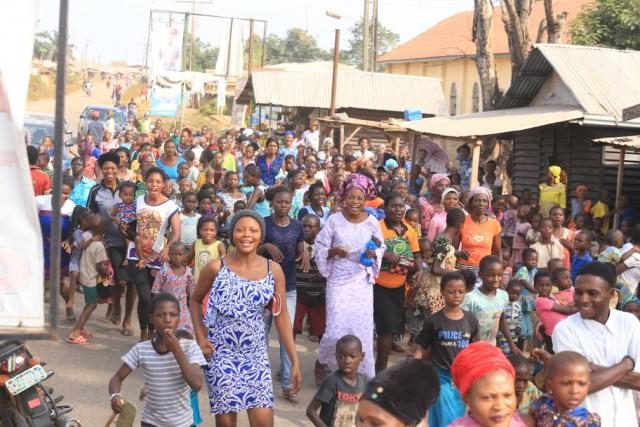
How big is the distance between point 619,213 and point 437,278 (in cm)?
543

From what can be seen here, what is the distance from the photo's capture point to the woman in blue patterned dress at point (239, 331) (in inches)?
217

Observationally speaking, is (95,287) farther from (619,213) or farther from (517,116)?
(517,116)

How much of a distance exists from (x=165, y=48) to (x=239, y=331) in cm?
3295

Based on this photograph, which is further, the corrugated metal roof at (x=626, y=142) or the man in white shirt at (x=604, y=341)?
the corrugated metal roof at (x=626, y=142)

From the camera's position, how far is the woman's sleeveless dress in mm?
5500

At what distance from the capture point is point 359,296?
784cm

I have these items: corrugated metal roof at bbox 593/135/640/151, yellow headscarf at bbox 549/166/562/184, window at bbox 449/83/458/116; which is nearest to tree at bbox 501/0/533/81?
yellow headscarf at bbox 549/166/562/184

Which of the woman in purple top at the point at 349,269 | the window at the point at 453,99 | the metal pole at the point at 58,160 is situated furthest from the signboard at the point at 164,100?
the metal pole at the point at 58,160

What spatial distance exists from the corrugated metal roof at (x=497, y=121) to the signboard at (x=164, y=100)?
20790 mm

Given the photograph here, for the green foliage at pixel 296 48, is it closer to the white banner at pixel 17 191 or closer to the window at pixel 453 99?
the window at pixel 453 99

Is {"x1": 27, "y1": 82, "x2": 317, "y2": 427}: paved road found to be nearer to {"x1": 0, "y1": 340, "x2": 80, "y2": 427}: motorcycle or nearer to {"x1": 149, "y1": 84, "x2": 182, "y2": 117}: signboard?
{"x1": 0, "y1": 340, "x2": 80, "y2": 427}: motorcycle

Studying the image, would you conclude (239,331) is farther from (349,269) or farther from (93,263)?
(93,263)

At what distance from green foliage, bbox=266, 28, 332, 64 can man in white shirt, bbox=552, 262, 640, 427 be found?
79833 mm

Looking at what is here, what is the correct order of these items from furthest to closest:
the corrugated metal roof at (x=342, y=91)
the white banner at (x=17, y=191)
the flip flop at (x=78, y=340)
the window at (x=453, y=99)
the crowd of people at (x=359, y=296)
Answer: the window at (x=453, y=99), the corrugated metal roof at (x=342, y=91), the flip flop at (x=78, y=340), the crowd of people at (x=359, y=296), the white banner at (x=17, y=191)
